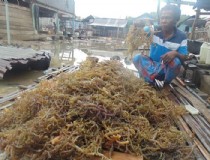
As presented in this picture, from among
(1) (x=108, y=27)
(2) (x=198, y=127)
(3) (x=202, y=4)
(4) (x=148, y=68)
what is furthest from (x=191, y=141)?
(1) (x=108, y=27)

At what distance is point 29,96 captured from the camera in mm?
2793

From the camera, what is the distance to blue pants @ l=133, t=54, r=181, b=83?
4.07 m

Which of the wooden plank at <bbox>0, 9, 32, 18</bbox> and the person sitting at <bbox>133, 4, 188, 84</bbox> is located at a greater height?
the wooden plank at <bbox>0, 9, 32, 18</bbox>

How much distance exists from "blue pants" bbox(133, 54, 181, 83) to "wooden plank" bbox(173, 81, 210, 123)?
1.07 feet

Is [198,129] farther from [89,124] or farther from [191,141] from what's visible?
[89,124]

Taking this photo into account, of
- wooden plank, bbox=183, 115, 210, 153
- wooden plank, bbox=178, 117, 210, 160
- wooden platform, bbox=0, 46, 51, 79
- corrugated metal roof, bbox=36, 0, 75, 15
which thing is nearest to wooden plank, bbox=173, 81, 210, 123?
wooden plank, bbox=183, 115, 210, 153

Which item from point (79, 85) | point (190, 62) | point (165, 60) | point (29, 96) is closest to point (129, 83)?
point (79, 85)

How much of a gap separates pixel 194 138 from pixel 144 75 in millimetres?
1880

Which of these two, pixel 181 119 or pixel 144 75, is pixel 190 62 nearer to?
pixel 144 75

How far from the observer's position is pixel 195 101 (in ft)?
11.9

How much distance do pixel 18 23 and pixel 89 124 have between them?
15.8m

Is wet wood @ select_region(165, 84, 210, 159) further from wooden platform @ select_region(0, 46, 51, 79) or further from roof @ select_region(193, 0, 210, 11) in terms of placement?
roof @ select_region(193, 0, 210, 11)

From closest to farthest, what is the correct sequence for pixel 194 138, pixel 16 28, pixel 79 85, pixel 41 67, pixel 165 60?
pixel 194 138, pixel 79 85, pixel 165 60, pixel 41 67, pixel 16 28

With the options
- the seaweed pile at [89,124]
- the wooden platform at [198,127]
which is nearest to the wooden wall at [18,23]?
the seaweed pile at [89,124]
